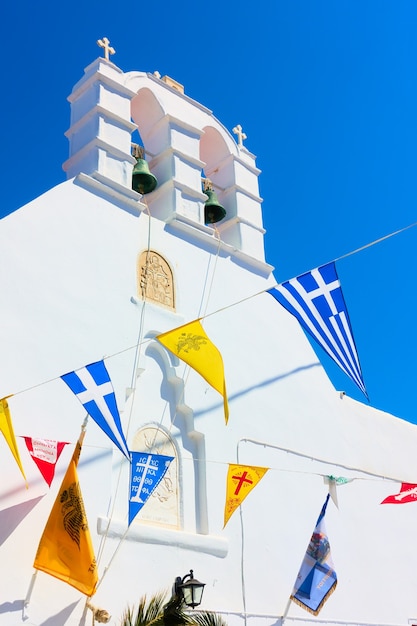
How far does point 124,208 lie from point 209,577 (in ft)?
13.8

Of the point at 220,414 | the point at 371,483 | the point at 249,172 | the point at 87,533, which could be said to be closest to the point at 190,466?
the point at 220,414

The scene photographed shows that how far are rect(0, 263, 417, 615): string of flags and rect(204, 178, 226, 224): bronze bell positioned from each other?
128 inches

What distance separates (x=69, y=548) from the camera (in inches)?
241

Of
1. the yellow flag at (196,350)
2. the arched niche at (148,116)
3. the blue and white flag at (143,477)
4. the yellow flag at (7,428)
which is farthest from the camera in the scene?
the arched niche at (148,116)

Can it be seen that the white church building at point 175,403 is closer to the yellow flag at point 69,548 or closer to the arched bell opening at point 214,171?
the arched bell opening at point 214,171

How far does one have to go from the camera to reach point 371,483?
966 centimetres

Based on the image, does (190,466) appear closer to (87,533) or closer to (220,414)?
(220,414)

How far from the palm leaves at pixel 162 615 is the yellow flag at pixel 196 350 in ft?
6.37

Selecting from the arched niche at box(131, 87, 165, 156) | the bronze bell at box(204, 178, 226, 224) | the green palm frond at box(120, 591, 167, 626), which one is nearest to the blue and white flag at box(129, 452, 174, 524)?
the green palm frond at box(120, 591, 167, 626)

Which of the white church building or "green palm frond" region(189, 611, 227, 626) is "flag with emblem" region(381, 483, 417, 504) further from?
"green palm frond" region(189, 611, 227, 626)

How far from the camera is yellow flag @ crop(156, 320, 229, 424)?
6734mm

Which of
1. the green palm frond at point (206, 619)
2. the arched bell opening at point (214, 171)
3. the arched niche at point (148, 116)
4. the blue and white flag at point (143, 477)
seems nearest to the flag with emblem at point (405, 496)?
the green palm frond at point (206, 619)

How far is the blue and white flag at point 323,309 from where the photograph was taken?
736 centimetres

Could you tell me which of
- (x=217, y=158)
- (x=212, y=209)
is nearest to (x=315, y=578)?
(x=212, y=209)
